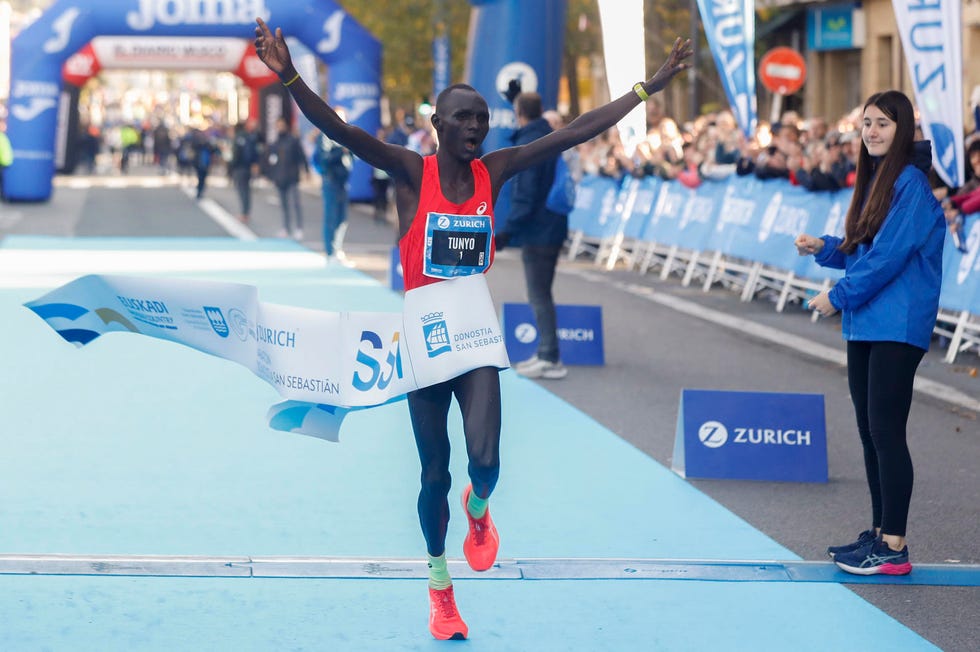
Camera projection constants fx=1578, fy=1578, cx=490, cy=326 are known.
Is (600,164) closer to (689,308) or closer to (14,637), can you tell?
(689,308)

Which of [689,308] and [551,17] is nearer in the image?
[689,308]

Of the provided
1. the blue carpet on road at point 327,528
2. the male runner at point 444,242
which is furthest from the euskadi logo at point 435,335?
the blue carpet on road at point 327,528

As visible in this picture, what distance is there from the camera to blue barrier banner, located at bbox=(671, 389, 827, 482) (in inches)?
318

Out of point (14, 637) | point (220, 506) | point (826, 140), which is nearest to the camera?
point (14, 637)

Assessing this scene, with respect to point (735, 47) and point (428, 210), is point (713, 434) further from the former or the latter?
point (735, 47)

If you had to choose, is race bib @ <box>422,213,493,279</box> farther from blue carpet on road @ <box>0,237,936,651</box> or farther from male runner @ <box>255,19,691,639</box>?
blue carpet on road @ <box>0,237,936,651</box>

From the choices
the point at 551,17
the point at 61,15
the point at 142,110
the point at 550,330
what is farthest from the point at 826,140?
the point at 142,110

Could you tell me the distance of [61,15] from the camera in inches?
1323

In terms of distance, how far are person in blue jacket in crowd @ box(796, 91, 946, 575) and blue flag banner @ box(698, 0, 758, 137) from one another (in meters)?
10.7

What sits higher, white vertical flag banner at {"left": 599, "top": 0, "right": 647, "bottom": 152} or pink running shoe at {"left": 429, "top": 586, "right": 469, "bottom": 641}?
white vertical flag banner at {"left": 599, "top": 0, "right": 647, "bottom": 152}

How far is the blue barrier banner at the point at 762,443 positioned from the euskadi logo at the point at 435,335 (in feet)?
10.2

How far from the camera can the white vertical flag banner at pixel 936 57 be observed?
1075 centimetres

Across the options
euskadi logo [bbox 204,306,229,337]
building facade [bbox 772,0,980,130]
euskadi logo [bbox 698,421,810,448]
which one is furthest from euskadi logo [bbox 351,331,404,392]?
building facade [bbox 772,0,980,130]

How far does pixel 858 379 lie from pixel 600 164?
631 inches
